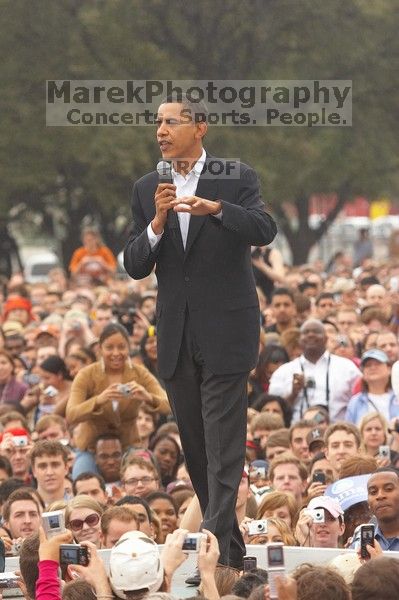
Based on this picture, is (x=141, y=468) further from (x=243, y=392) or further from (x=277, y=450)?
(x=243, y=392)

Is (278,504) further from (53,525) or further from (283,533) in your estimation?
(53,525)

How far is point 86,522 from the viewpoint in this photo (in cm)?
960

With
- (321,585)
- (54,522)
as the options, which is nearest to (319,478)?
(54,522)

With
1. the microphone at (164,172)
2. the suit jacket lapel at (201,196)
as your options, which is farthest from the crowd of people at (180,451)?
the microphone at (164,172)

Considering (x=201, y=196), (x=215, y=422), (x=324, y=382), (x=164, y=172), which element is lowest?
(x=215, y=422)

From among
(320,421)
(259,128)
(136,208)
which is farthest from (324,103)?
(136,208)

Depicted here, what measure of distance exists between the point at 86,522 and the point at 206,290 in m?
2.36

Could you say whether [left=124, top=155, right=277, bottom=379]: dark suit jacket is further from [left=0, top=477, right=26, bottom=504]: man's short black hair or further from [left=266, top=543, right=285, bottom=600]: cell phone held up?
[left=0, top=477, right=26, bottom=504]: man's short black hair

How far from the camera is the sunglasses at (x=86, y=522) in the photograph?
9555mm

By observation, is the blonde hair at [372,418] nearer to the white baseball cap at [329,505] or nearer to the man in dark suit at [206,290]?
the white baseball cap at [329,505]

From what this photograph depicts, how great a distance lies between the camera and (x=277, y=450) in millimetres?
12453

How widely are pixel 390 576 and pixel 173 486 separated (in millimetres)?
5692

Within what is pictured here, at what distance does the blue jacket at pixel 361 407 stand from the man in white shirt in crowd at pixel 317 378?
0.32 metres

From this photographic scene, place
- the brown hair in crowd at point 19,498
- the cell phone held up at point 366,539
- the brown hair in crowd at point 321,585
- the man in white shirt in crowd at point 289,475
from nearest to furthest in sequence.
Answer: the brown hair in crowd at point 321,585, the cell phone held up at point 366,539, the brown hair in crowd at point 19,498, the man in white shirt in crowd at point 289,475
